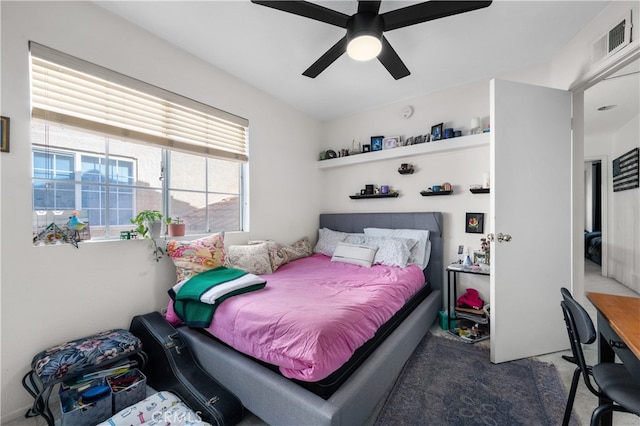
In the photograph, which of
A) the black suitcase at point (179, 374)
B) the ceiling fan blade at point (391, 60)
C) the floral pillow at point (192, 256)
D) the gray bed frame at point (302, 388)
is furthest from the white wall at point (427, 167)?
the black suitcase at point (179, 374)

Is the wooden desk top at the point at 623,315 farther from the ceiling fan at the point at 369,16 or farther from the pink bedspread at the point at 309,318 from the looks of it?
the ceiling fan at the point at 369,16

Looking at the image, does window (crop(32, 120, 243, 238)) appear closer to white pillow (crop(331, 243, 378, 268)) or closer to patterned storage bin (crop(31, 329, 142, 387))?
patterned storage bin (crop(31, 329, 142, 387))

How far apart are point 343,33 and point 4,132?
2.39m

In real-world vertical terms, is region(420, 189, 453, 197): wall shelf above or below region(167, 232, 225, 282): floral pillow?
above

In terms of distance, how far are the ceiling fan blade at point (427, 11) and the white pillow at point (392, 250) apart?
200 cm

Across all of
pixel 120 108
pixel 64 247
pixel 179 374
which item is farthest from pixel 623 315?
pixel 120 108

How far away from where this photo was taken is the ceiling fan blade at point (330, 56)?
5.94 ft

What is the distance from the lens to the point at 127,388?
1.52 meters

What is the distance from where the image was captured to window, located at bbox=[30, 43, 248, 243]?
1.70 m

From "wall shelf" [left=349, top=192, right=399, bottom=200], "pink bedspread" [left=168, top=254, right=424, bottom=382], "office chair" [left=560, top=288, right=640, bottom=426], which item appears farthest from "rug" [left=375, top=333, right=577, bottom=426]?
"wall shelf" [left=349, top=192, right=399, bottom=200]

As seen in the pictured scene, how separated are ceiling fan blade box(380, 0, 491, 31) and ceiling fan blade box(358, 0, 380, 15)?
0.22ft

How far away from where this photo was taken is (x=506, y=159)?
6.73ft

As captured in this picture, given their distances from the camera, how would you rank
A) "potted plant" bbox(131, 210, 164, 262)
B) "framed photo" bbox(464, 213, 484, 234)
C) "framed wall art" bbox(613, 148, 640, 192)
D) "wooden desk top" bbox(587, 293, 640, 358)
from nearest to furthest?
"wooden desk top" bbox(587, 293, 640, 358) < "potted plant" bbox(131, 210, 164, 262) < "framed photo" bbox(464, 213, 484, 234) < "framed wall art" bbox(613, 148, 640, 192)

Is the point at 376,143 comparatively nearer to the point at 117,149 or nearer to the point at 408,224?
the point at 408,224
